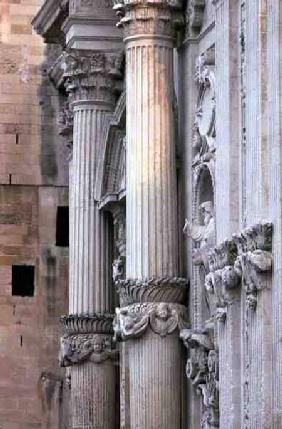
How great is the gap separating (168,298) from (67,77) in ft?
24.1

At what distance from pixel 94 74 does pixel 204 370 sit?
28.1 feet

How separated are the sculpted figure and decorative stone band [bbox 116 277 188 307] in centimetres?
56

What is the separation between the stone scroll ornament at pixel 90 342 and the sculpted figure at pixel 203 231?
609 cm

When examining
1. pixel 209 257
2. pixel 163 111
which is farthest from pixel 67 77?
pixel 209 257

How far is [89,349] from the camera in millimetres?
38125

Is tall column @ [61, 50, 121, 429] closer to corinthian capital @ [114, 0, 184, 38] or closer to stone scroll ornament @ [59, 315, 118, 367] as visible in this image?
stone scroll ornament @ [59, 315, 118, 367]

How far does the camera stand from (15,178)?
4503 centimetres

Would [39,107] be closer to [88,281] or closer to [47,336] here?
[47,336]

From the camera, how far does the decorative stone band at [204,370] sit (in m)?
30.8

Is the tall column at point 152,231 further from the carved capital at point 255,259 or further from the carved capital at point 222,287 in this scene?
the carved capital at point 255,259

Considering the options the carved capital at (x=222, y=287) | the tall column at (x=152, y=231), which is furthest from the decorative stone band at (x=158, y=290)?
the carved capital at (x=222, y=287)

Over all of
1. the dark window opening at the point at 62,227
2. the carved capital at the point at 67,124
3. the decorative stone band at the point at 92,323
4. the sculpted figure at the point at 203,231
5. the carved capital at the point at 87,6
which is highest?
the carved capital at the point at 87,6

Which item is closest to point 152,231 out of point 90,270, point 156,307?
point 156,307

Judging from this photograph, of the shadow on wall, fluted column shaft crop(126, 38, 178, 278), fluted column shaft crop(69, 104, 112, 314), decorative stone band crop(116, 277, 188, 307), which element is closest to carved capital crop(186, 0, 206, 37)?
fluted column shaft crop(126, 38, 178, 278)
